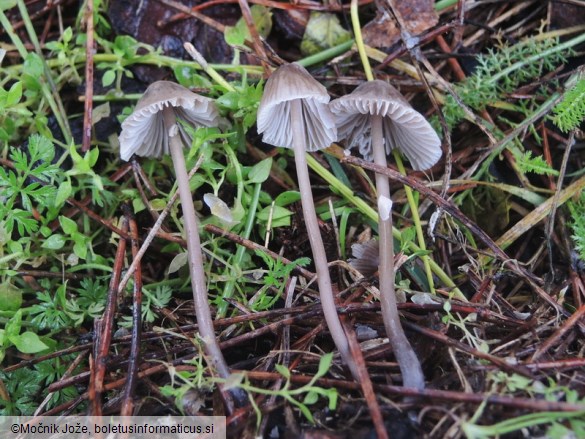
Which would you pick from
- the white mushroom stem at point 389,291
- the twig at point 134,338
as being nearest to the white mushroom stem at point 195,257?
the twig at point 134,338

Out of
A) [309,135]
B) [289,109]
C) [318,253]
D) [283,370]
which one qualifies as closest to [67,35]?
[289,109]

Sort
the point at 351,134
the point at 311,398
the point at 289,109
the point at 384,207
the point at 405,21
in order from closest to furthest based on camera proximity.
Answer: the point at 311,398, the point at 384,207, the point at 289,109, the point at 351,134, the point at 405,21

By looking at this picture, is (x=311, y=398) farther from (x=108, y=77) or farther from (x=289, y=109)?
(x=108, y=77)

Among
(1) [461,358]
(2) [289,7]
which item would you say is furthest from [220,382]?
(2) [289,7]

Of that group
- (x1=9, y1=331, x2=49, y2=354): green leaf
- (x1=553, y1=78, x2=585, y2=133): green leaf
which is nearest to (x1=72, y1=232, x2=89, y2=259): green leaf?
(x1=9, y1=331, x2=49, y2=354): green leaf

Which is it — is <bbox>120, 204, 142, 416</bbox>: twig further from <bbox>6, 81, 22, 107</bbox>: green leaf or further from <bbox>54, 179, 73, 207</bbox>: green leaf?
<bbox>6, 81, 22, 107</bbox>: green leaf

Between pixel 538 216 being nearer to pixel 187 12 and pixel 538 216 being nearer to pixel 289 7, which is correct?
pixel 289 7
